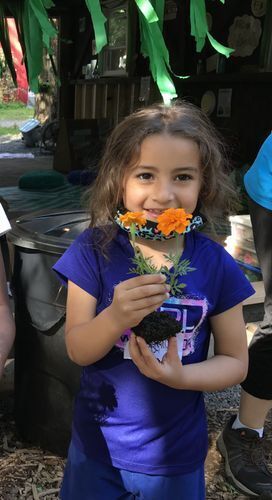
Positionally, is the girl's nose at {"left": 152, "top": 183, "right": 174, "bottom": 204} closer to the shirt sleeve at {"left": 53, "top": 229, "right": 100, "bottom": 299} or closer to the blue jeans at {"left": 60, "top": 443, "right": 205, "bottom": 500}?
the shirt sleeve at {"left": 53, "top": 229, "right": 100, "bottom": 299}

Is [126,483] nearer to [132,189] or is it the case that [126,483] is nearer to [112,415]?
[112,415]

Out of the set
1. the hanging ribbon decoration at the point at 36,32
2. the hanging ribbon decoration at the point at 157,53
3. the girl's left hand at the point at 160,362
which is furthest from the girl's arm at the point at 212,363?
the hanging ribbon decoration at the point at 36,32

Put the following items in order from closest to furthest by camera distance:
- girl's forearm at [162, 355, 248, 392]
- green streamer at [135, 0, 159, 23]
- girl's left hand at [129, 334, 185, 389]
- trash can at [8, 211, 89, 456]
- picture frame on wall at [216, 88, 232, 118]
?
girl's left hand at [129, 334, 185, 389] < girl's forearm at [162, 355, 248, 392] < green streamer at [135, 0, 159, 23] < trash can at [8, 211, 89, 456] < picture frame on wall at [216, 88, 232, 118]

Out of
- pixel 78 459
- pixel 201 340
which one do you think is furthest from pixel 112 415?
pixel 201 340

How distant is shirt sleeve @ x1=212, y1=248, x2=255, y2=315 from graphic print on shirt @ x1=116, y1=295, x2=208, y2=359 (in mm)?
50

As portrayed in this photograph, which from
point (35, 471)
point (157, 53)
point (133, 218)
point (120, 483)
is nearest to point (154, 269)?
point (133, 218)

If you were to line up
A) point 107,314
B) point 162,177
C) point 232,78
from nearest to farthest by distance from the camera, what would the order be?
1. point 107,314
2. point 162,177
3. point 232,78

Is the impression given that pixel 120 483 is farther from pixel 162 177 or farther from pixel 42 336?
pixel 42 336

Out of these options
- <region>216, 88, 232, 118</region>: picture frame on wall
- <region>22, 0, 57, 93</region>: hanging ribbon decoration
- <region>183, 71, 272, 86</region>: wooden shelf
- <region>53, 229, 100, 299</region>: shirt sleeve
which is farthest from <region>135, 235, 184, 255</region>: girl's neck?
<region>216, 88, 232, 118</region>: picture frame on wall

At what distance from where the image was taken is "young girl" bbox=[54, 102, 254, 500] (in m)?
1.38

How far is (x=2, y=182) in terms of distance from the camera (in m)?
8.10

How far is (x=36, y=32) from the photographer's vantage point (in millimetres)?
1776

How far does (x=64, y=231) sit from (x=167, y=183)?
1.23 metres

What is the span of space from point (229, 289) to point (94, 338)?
39 cm
